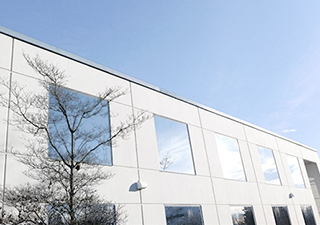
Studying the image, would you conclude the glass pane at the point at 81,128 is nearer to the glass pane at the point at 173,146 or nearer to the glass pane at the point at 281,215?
the glass pane at the point at 173,146

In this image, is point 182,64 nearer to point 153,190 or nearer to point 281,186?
point 153,190

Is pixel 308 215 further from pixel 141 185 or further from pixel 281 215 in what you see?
pixel 141 185

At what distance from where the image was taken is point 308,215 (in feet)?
60.0

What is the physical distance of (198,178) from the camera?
12031 millimetres

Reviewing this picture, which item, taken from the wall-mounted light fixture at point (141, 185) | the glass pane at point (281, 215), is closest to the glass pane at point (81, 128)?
the wall-mounted light fixture at point (141, 185)

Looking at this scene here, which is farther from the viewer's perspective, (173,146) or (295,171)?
(295,171)

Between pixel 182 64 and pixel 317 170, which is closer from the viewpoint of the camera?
pixel 182 64

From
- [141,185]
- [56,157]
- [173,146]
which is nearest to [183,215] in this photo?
[141,185]

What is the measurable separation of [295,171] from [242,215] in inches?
307

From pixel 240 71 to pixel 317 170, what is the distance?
13017mm

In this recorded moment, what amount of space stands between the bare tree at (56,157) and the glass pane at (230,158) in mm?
5877

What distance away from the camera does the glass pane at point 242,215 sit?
12.8 metres

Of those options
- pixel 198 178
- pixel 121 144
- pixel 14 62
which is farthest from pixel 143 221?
pixel 14 62

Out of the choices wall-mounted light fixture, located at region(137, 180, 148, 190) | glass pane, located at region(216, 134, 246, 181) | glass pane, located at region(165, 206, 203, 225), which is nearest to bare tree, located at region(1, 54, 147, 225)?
wall-mounted light fixture, located at region(137, 180, 148, 190)
